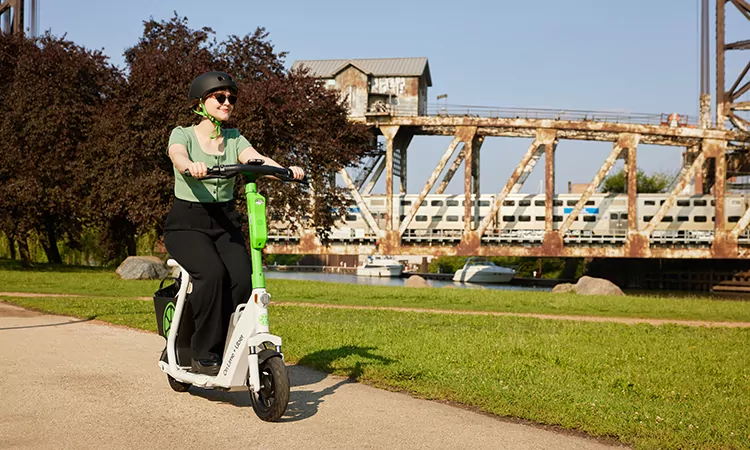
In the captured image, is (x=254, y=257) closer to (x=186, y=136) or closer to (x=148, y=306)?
(x=186, y=136)

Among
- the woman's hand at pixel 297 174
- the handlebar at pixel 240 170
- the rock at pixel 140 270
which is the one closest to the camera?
the handlebar at pixel 240 170

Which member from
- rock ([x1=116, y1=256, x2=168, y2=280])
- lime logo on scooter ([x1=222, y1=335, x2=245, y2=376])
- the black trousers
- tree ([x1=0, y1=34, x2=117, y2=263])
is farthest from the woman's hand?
tree ([x1=0, y1=34, x2=117, y2=263])

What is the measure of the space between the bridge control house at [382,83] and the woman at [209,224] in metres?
59.6

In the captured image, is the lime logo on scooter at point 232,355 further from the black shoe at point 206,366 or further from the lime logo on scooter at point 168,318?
the lime logo on scooter at point 168,318

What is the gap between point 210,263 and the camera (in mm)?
5367

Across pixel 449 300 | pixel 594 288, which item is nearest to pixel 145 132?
pixel 449 300

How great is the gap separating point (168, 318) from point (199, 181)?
3.46ft

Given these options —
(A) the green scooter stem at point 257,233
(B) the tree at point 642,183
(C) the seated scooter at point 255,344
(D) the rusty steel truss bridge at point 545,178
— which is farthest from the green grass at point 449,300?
(B) the tree at point 642,183

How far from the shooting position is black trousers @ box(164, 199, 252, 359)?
5.37 metres

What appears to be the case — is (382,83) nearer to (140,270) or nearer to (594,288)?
(594,288)

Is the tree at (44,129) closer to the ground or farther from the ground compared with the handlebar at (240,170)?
farther from the ground

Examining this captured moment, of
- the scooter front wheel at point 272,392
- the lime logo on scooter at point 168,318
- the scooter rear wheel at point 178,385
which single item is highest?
the lime logo on scooter at point 168,318

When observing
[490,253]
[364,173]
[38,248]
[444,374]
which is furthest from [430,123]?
[444,374]

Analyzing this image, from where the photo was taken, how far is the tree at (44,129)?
30.7 metres
